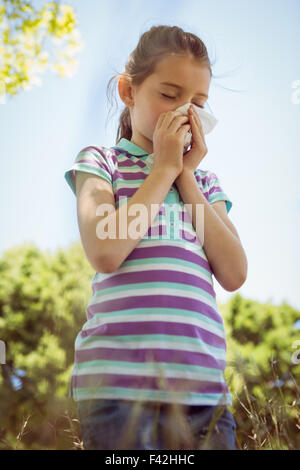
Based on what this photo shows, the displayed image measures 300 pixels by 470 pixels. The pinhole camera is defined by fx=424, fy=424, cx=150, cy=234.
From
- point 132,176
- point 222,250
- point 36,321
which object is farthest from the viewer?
point 36,321

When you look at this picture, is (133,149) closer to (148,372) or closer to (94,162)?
(94,162)

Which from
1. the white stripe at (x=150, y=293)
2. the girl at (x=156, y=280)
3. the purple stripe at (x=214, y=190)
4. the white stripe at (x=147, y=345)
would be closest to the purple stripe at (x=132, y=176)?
the girl at (x=156, y=280)

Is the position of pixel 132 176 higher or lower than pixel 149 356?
higher

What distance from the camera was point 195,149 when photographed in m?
1.39

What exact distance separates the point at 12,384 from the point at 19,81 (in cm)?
437

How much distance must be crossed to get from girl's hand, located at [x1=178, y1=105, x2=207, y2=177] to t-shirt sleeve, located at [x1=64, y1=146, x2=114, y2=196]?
0.82 ft

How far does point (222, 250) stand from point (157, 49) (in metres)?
0.75

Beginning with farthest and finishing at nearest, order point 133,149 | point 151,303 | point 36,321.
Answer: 1. point 36,321
2. point 133,149
3. point 151,303

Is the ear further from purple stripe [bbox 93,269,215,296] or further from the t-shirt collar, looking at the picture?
purple stripe [bbox 93,269,215,296]

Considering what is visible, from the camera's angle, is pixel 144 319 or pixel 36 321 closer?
pixel 144 319

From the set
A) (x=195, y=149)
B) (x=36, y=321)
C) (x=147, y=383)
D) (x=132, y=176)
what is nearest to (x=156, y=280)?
(x=147, y=383)

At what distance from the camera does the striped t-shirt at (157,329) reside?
974mm

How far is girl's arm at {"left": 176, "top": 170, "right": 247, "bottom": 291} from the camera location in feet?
4.04

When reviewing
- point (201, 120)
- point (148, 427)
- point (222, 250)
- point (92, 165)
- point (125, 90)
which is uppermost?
point (125, 90)
